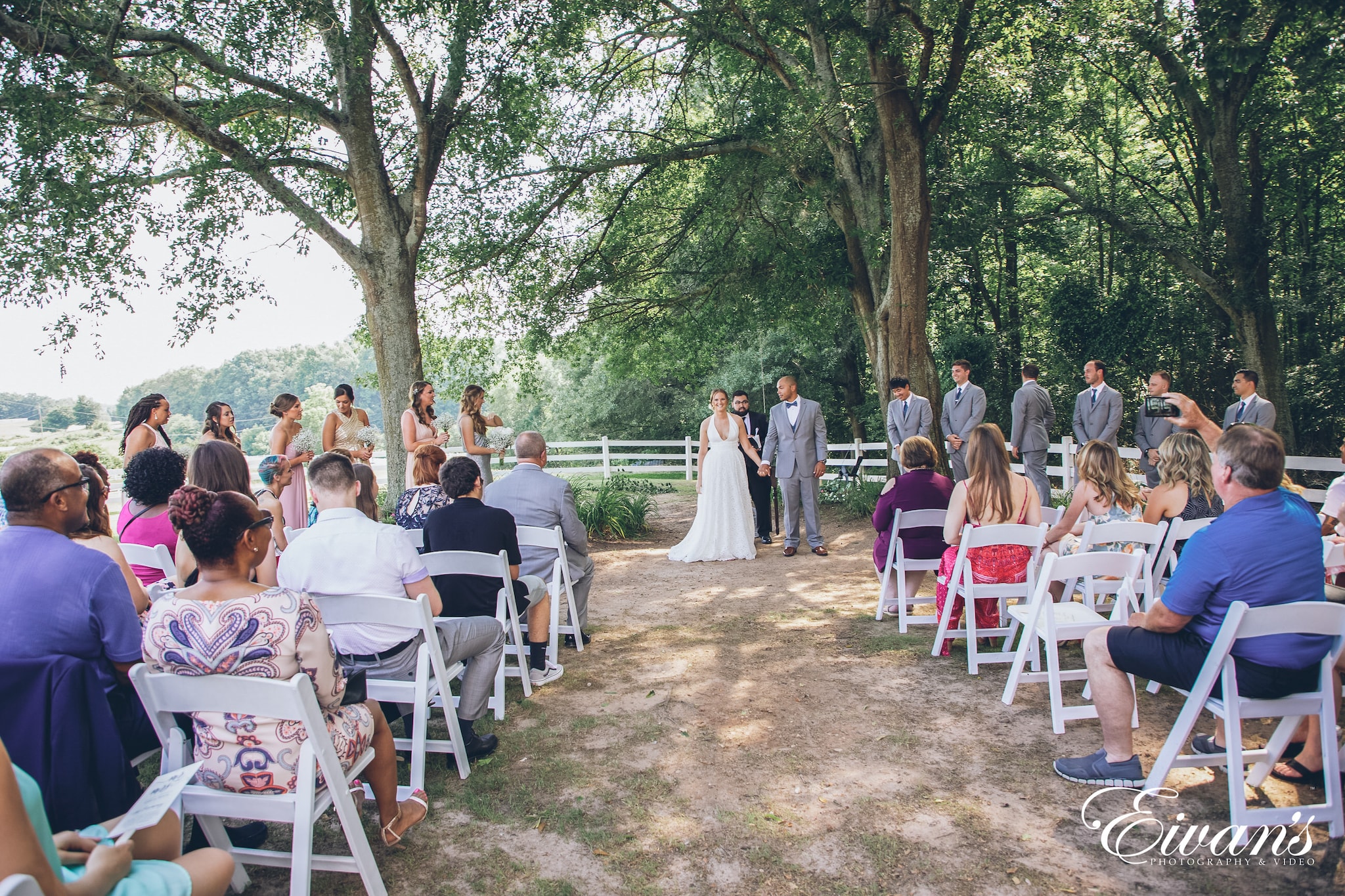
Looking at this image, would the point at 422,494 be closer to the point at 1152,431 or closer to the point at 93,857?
the point at 93,857

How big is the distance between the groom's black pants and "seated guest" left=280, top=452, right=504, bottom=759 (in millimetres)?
6760

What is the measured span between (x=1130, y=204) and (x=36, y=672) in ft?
57.6

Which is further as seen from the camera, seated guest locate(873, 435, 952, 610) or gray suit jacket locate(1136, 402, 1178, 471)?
gray suit jacket locate(1136, 402, 1178, 471)

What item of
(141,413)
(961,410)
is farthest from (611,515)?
(141,413)

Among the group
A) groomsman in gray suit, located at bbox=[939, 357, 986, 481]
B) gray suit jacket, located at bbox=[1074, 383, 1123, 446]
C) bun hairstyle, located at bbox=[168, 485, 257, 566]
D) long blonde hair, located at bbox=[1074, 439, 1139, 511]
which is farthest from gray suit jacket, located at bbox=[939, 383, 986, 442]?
bun hairstyle, located at bbox=[168, 485, 257, 566]

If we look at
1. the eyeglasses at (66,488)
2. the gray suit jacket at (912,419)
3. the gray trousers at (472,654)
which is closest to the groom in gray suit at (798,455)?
the gray suit jacket at (912,419)

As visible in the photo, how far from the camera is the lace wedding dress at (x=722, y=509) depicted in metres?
9.40

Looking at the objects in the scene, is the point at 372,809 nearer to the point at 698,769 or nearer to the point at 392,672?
the point at 392,672

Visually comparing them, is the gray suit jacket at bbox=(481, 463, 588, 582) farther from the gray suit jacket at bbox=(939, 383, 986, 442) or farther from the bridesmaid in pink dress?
the gray suit jacket at bbox=(939, 383, 986, 442)

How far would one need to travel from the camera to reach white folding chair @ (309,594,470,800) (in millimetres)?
3457

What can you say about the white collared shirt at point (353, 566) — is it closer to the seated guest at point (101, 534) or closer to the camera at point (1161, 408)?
the seated guest at point (101, 534)

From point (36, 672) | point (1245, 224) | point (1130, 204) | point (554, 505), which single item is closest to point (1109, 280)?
point (1130, 204)

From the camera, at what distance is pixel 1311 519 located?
321 centimetres

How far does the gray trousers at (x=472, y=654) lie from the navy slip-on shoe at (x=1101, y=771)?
8.78 feet
